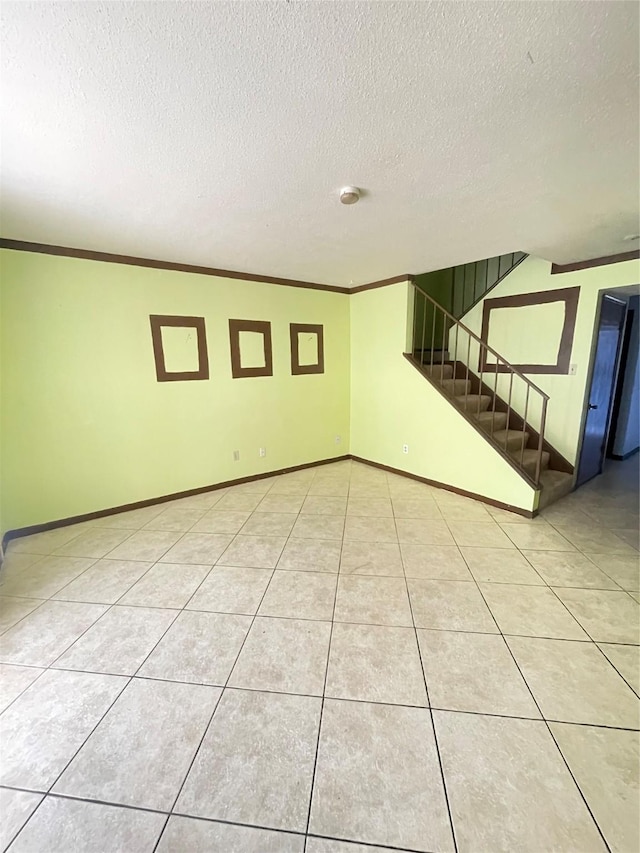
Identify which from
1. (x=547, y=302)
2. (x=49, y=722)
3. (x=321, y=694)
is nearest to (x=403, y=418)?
(x=547, y=302)

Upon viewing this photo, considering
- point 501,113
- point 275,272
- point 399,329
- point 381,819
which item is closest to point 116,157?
point 501,113

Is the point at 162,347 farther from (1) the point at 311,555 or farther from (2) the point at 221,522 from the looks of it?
(1) the point at 311,555

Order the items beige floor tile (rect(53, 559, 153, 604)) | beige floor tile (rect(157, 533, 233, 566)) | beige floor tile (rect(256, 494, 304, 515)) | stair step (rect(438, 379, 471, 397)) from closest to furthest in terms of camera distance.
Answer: beige floor tile (rect(53, 559, 153, 604)), beige floor tile (rect(157, 533, 233, 566)), beige floor tile (rect(256, 494, 304, 515)), stair step (rect(438, 379, 471, 397))

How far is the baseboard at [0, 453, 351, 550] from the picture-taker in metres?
2.89

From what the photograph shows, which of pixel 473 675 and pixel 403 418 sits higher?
pixel 403 418

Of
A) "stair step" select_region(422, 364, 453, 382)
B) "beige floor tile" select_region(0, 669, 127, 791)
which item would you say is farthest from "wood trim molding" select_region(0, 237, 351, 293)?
"beige floor tile" select_region(0, 669, 127, 791)

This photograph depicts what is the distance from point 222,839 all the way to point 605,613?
2.22m

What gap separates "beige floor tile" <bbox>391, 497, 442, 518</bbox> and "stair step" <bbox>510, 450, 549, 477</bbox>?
103cm

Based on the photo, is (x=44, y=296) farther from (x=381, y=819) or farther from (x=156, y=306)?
(x=381, y=819)

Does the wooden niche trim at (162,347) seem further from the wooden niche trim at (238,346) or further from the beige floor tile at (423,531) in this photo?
the beige floor tile at (423,531)

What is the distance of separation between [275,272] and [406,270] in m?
1.50

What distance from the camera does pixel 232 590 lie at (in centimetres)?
218

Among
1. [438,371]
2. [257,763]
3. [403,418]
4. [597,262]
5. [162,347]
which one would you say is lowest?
[257,763]

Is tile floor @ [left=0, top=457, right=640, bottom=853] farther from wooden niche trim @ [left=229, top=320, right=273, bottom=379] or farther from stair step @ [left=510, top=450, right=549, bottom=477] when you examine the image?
wooden niche trim @ [left=229, top=320, right=273, bottom=379]
